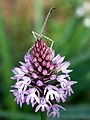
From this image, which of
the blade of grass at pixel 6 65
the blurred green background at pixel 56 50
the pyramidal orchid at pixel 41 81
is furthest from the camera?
the blade of grass at pixel 6 65

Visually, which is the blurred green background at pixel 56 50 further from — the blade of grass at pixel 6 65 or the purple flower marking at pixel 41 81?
the purple flower marking at pixel 41 81

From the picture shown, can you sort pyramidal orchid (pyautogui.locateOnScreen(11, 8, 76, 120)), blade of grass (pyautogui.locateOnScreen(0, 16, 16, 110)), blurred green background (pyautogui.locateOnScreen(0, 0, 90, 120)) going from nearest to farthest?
1. pyramidal orchid (pyautogui.locateOnScreen(11, 8, 76, 120))
2. blurred green background (pyautogui.locateOnScreen(0, 0, 90, 120))
3. blade of grass (pyautogui.locateOnScreen(0, 16, 16, 110))

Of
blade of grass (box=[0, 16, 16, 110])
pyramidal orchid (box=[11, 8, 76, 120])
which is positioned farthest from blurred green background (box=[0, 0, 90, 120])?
pyramidal orchid (box=[11, 8, 76, 120])

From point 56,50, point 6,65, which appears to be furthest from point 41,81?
point 56,50

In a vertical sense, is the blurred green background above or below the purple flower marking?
above

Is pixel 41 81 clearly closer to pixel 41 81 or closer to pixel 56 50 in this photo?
pixel 41 81

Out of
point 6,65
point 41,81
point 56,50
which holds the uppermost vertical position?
point 56,50

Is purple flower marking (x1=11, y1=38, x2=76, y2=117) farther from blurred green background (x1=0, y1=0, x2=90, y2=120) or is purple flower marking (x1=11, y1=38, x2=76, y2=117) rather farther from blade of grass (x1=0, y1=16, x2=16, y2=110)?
blade of grass (x1=0, y1=16, x2=16, y2=110)

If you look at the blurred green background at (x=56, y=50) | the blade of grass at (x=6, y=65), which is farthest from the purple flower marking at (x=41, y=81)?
the blade of grass at (x=6, y=65)

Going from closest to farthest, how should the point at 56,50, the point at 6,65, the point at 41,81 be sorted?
the point at 41,81 < the point at 6,65 < the point at 56,50
